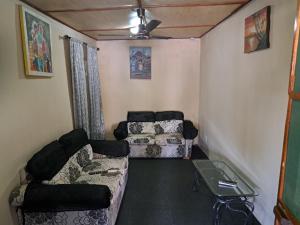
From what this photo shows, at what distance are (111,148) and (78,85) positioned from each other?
3.65ft

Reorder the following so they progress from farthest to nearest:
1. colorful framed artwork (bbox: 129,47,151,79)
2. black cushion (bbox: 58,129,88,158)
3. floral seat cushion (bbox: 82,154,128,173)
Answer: colorful framed artwork (bbox: 129,47,151,79), floral seat cushion (bbox: 82,154,128,173), black cushion (bbox: 58,129,88,158)

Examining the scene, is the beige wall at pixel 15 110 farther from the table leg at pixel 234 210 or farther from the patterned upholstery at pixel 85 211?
the table leg at pixel 234 210

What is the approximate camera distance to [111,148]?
3137 millimetres

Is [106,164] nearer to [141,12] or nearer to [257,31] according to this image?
[141,12]

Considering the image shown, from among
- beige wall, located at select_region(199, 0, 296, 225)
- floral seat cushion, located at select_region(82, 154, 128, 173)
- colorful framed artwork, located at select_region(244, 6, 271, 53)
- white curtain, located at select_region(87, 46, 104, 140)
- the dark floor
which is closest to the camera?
beige wall, located at select_region(199, 0, 296, 225)

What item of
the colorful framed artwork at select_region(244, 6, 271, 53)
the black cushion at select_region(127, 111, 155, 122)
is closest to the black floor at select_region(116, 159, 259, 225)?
the black cushion at select_region(127, 111, 155, 122)

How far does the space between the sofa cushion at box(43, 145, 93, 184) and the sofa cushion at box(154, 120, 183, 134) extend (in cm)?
173

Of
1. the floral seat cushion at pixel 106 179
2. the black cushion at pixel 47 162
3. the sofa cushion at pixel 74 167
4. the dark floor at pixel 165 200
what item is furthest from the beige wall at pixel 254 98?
the black cushion at pixel 47 162

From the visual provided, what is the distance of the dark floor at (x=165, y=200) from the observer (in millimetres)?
2350

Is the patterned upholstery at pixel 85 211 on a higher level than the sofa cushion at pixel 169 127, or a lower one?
lower

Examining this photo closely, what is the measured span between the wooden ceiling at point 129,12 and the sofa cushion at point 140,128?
6.21 feet

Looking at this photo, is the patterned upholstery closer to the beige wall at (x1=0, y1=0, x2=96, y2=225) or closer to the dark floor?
the beige wall at (x1=0, y1=0, x2=96, y2=225)

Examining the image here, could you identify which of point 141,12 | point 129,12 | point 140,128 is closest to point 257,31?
point 141,12

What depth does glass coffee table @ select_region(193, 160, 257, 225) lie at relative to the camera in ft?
6.72
